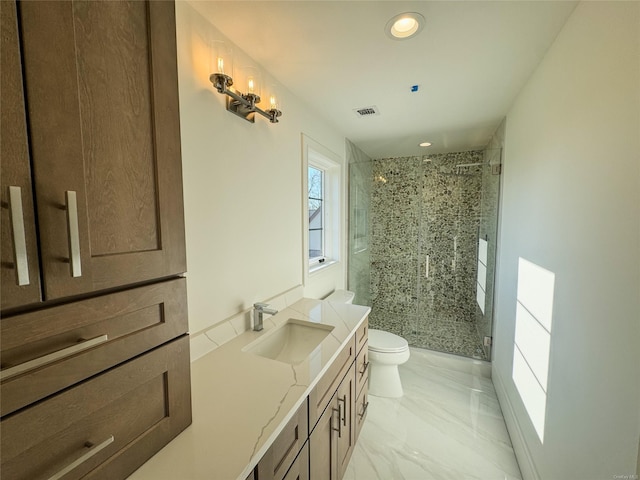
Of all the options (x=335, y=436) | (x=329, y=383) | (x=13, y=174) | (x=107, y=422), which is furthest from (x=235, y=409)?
(x=13, y=174)

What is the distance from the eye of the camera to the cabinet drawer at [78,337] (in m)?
0.47

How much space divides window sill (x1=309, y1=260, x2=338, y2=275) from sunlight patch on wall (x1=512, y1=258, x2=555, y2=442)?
1.50 meters

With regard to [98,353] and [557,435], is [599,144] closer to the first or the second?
[557,435]

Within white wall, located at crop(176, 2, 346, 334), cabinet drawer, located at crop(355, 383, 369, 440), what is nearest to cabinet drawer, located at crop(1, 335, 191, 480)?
white wall, located at crop(176, 2, 346, 334)

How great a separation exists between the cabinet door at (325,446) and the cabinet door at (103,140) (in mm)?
939

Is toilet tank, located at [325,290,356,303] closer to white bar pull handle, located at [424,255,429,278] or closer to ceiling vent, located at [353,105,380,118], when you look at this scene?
white bar pull handle, located at [424,255,429,278]

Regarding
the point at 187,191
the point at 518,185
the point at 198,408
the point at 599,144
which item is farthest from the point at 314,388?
the point at 518,185

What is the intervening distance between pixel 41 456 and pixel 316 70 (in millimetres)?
1884

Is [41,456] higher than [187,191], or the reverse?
[187,191]

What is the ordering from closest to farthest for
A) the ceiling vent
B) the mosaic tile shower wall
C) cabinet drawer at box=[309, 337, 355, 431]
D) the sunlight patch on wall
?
cabinet drawer at box=[309, 337, 355, 431] → the sunlight patch on wall → the ceiling vent → the mosaic tile shower wall

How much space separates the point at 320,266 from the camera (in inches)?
98.6

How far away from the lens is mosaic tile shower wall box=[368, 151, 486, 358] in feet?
10.3

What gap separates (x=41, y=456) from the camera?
51 cm

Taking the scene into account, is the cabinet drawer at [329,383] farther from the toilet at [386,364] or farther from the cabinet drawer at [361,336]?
the toilet at [386,364]
